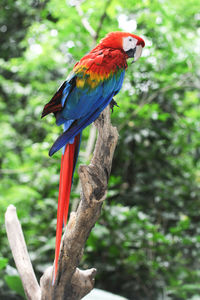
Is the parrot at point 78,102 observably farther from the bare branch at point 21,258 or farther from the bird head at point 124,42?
the bare branch at point 21,258

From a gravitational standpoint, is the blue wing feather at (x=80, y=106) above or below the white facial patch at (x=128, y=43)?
below

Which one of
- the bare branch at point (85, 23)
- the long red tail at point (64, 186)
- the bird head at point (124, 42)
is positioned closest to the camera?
the long red tail at point (64, 186)

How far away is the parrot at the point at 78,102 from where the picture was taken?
2.48 feet

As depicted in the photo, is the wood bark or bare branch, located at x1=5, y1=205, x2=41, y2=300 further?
bare branch, located at x1=5, y1=205, x2=41, y2=300

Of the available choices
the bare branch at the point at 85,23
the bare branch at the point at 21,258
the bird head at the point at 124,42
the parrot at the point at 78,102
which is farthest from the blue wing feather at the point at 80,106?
the bare branch at the point at 85,23

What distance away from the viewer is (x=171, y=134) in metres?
1.85

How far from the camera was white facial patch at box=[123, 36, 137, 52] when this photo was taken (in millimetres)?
872

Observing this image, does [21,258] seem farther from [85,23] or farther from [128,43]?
[85,23]

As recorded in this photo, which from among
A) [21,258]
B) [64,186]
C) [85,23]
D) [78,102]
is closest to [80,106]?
[78,102]

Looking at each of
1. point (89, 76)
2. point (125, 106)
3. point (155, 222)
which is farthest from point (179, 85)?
point (89, 76)

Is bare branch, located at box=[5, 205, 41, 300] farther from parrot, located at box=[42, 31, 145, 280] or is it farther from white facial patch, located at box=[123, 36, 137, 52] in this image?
white facial patch, located at box=[123, 36, 137, 52]

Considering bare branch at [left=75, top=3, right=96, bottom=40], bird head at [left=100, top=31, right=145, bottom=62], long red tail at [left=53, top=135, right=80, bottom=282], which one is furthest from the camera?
bare branch at [left=75, top=3, right=96, bottom=40]

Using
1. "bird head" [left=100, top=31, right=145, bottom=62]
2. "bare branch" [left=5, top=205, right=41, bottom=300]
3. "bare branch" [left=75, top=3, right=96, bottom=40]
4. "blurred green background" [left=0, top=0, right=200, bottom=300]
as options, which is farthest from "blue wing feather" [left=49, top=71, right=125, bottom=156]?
"bare branch" [left=75, top=3, right=96, bottom=40]

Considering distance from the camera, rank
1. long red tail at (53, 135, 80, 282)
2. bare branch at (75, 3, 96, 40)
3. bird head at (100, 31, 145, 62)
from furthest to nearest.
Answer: bare branch at (75, 3, 96, 40) < bird head at (100, 31, 145, 62) < long red tail at (53, 135, 80, 282)
